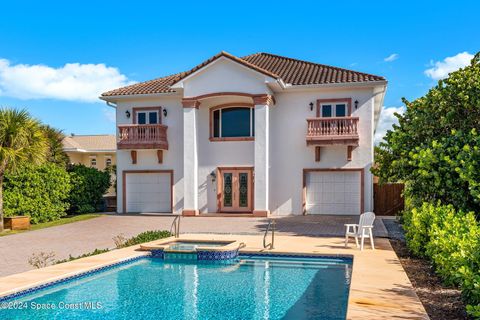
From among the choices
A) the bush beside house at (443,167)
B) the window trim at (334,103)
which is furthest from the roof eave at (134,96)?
the bush beside house at (443,167)

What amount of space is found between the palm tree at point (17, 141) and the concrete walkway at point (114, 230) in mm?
2963

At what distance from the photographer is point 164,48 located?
58.0 feet

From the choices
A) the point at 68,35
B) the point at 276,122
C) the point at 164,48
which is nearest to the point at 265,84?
the point at 276,122

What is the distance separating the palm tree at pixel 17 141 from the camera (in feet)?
55.3

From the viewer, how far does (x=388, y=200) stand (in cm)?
2227

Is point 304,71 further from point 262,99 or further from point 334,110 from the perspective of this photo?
point 262,99

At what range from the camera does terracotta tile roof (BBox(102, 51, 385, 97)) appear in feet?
68.9

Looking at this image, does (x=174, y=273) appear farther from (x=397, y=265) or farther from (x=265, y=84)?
(x=265, y=84)

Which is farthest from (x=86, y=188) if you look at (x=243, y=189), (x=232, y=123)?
(x=232, y=123)

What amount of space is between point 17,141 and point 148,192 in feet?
26.5

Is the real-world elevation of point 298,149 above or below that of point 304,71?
below

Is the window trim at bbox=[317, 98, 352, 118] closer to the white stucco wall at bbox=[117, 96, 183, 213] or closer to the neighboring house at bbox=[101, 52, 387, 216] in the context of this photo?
the neighboring house at bbox=[101, 52, 387, 216]

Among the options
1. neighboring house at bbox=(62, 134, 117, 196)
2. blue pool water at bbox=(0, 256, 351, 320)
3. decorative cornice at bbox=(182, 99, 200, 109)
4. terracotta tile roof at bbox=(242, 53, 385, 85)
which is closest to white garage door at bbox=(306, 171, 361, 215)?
terracotta tile roof at bbox=(242, 53, 385, 85)

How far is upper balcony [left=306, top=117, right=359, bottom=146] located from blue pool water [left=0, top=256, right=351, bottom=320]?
33.4 ft
